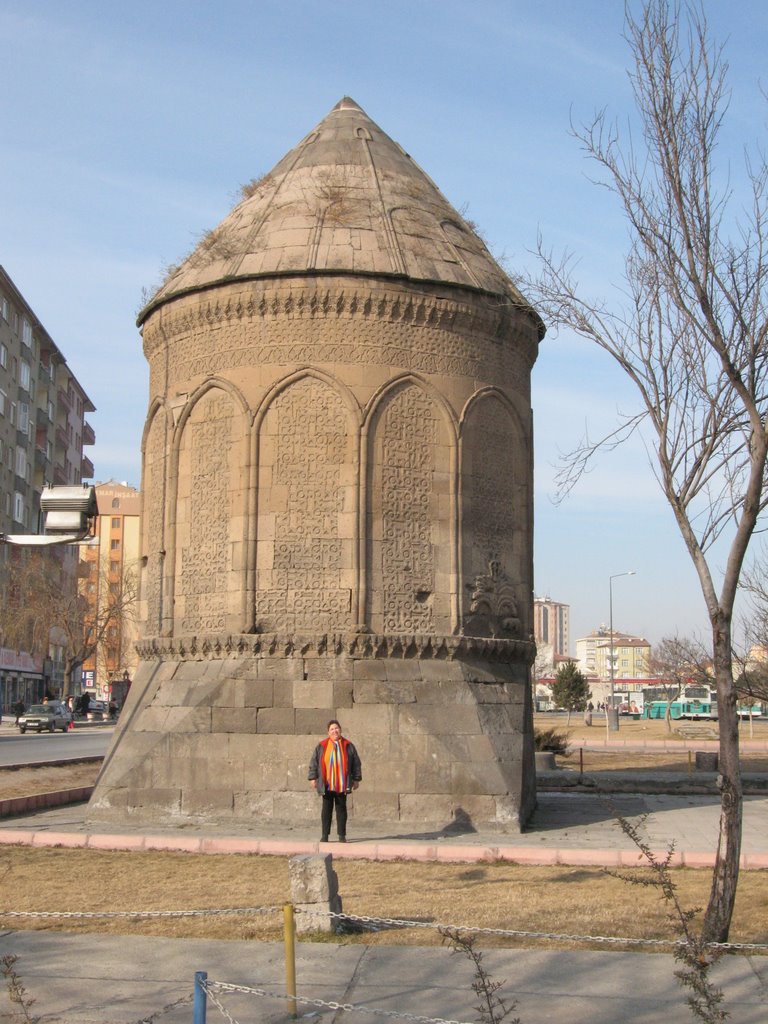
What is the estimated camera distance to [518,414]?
15383mm

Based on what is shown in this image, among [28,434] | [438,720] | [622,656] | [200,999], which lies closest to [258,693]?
[438,720]

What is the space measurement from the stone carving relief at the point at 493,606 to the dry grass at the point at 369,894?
4.16 metres

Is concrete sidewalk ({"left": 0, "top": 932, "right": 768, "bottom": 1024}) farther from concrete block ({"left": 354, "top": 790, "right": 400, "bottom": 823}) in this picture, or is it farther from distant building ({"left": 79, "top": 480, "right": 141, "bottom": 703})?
distant building ({"left": 79, "top": 480, "right": 141, "bottom": 703})

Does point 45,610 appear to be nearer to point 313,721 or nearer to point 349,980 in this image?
point 313,721

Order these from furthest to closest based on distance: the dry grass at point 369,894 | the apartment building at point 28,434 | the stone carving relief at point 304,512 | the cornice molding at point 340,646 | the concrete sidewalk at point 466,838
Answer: the apartment building at point 28,434, the stone carving relief at point 304,512, the cornice molding at point 340,646, the concrete sidewalk at point 466,838, the dry grass at point 369,894

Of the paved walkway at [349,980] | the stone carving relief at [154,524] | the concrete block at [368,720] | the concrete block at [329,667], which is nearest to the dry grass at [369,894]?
the paved walkway at [349,980]

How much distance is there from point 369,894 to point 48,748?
71.0 ft

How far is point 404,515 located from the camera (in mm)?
14016

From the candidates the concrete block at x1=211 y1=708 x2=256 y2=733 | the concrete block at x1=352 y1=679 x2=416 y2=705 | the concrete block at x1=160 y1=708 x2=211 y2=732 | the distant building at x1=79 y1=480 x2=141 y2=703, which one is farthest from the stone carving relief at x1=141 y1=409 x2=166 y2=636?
the distant building at x1=79 y1=480 x2=141 y2=703

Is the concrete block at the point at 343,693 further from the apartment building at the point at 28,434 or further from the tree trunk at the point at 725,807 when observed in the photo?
the apartment building at the point at 28,434

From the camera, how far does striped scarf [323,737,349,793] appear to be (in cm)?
1175

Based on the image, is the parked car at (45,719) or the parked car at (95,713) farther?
the parked car at (95,713)

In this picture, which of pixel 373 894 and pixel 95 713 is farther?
pixel 95 713

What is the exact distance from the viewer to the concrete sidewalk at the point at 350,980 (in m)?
5.79
